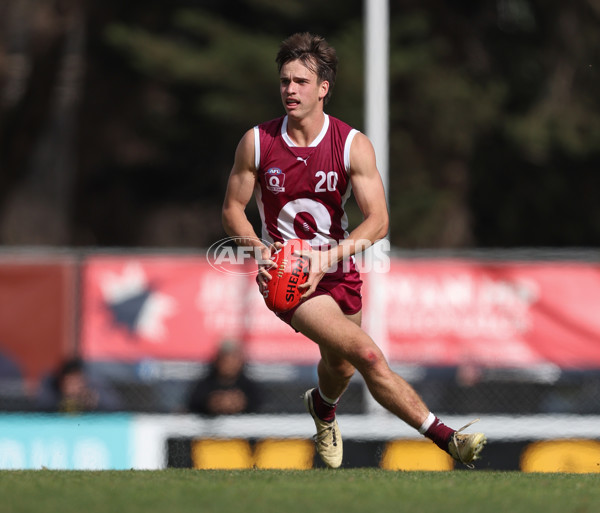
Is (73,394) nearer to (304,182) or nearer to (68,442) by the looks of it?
(68,442)

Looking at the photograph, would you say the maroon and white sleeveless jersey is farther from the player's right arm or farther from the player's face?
the player's face

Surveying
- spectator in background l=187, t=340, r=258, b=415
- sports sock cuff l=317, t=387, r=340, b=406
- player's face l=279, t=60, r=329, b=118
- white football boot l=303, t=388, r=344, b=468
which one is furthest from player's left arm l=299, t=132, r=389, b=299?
spectator in background l=187, t=340, r=258, b=415

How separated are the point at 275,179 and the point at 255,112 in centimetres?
1769

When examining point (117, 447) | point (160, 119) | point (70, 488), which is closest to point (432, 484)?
point (70, 488)

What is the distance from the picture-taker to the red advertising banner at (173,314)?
41.0 ft

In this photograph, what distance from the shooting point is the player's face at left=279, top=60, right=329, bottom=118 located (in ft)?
22.6

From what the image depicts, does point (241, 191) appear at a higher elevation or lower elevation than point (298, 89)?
lower

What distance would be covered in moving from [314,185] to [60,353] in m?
6.48

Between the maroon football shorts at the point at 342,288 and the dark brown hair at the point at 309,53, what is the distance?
118 cm

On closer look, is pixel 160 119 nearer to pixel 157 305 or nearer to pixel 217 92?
pixel 217 92

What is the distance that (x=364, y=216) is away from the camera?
6.78 metres

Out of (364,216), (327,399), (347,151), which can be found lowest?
(327,399)

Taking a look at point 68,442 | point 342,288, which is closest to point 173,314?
point 68,442

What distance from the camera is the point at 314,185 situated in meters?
6.91
